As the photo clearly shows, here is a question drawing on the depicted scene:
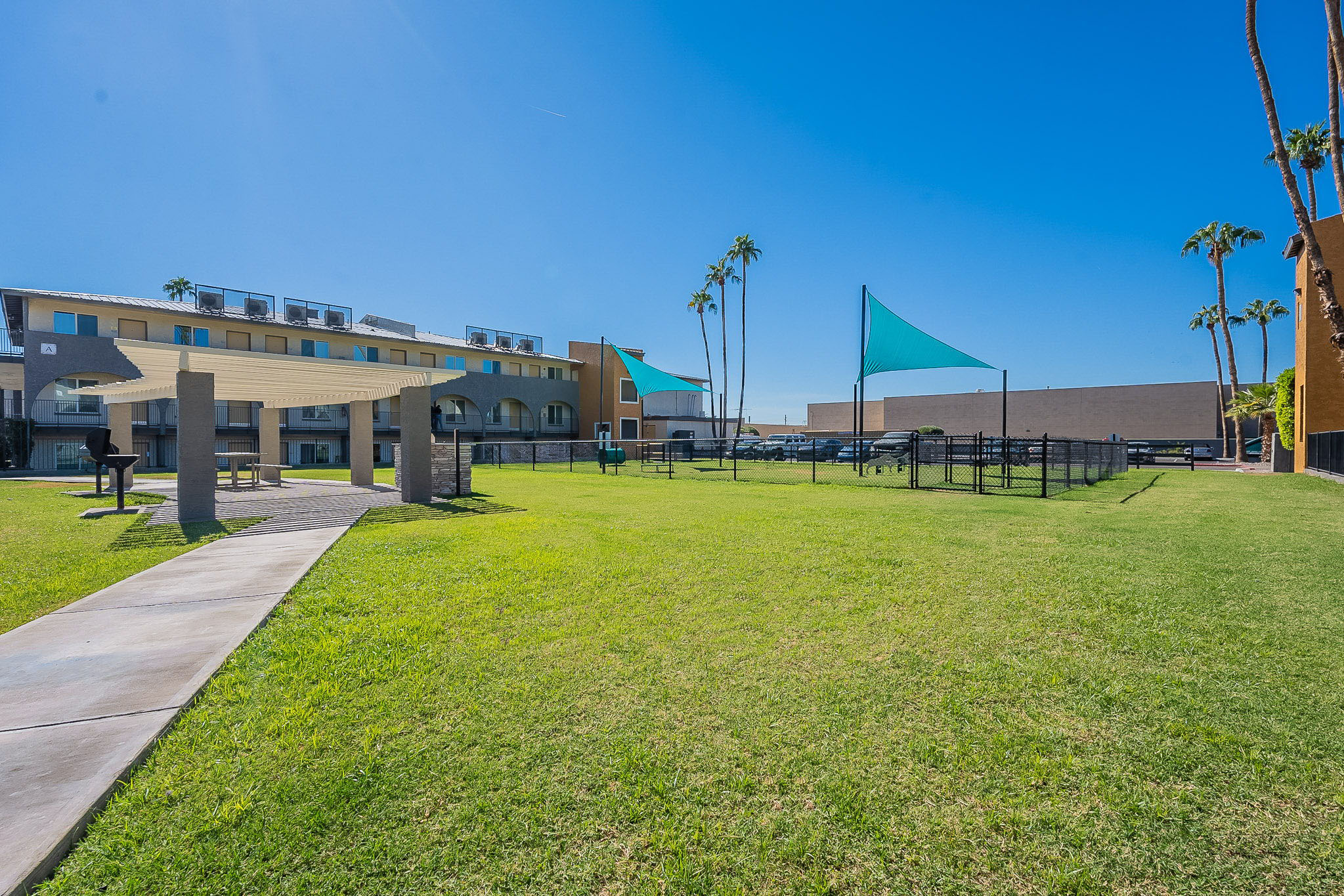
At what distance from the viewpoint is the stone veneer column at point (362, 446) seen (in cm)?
1781

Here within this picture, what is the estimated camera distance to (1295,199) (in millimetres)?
9914

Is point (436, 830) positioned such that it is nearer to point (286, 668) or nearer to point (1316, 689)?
point (286, 668)

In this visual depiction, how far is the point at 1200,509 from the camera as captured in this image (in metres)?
12.3

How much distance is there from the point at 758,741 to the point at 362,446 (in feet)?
58.7

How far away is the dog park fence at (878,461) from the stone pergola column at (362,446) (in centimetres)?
707

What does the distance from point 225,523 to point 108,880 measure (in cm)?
977

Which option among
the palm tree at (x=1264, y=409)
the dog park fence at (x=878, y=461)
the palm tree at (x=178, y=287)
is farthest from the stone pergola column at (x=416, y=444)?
the palm tree at (x=178, y=287)

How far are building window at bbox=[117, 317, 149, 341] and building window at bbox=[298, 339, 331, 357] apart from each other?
270 inches

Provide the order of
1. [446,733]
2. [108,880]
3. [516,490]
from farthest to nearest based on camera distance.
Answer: [516,490]
[446,733]
[108,880]

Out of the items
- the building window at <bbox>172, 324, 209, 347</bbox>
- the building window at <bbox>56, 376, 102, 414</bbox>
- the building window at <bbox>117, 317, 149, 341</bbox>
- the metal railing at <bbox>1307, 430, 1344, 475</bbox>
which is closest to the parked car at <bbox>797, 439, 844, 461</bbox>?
the metal railing at <bbox>1307, 430, 1344, 475</bbox>

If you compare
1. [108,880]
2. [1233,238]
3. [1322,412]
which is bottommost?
[108,880]

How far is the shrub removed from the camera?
25.8 metres

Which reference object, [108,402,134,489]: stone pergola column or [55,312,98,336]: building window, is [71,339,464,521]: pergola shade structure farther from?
[55,312,98,336]: building window

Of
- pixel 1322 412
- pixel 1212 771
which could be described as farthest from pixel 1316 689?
pixel 1322 412
